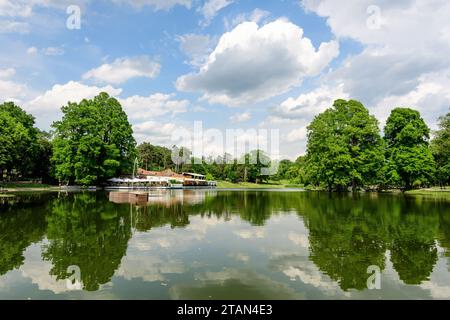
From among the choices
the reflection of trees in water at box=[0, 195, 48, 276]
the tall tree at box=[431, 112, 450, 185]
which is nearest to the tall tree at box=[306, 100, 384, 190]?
the tall tree at box=[431, 112, 450, 185]

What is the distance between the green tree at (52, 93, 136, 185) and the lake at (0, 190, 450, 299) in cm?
4290

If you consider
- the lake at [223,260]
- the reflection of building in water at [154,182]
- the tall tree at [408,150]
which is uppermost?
the tall tree at [408,150]

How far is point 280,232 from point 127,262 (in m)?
8.75

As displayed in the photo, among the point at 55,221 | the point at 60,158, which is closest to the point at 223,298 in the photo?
the point at 55,221

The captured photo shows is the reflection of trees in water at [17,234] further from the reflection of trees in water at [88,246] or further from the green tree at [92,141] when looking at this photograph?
the green tree at [92,141]

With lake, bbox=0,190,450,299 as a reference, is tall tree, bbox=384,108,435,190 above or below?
above

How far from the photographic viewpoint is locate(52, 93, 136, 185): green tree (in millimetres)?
60406

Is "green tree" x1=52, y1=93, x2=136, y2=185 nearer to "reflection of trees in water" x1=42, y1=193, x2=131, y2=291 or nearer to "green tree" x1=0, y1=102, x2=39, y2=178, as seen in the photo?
"green tree" x1=0, y1=102, x2=39, y2=178

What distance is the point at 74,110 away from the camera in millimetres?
63688

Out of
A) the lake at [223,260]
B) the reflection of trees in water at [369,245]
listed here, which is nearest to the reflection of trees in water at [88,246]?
the lake at [223,260]

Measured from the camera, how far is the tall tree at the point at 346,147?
188 feet

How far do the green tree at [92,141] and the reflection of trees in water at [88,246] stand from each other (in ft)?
137

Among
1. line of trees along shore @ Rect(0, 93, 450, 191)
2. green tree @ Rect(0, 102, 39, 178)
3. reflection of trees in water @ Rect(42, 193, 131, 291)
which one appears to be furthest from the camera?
line of trees along shore @ Rect(0, 93, 450, 191)

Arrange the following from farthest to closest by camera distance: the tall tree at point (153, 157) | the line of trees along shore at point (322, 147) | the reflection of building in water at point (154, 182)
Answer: the tall tree at point (153, 157) → the reflection of building in water at point (154, 182) → the line of trees along shore at point (322, 147)
